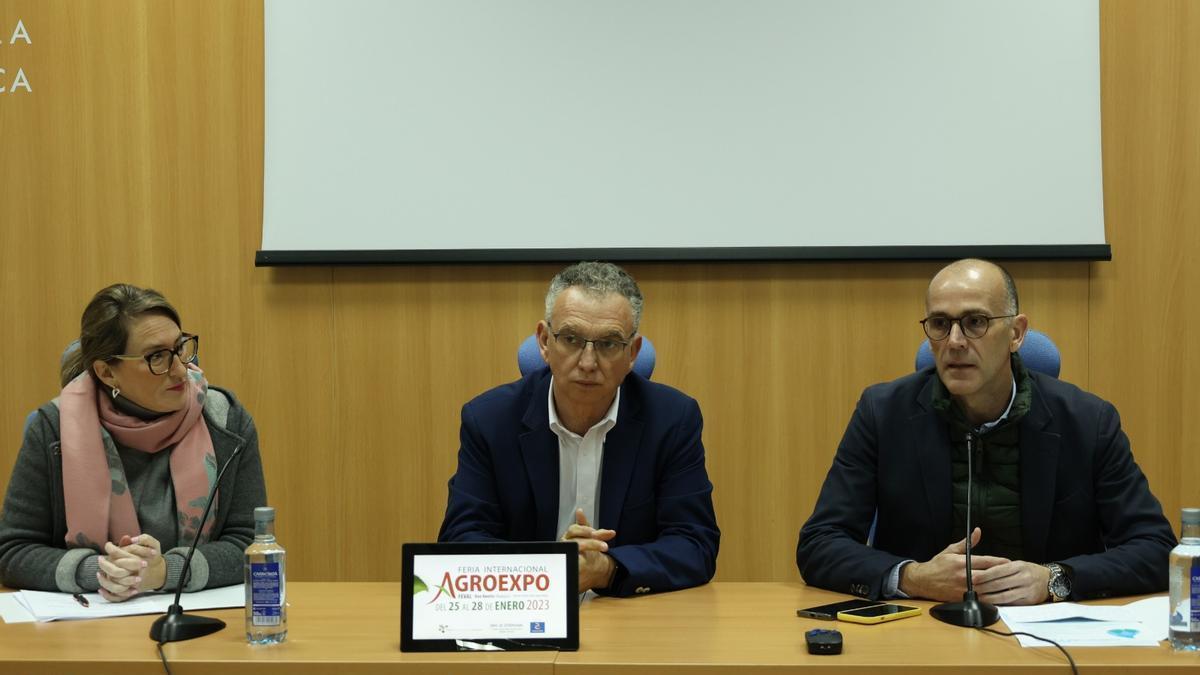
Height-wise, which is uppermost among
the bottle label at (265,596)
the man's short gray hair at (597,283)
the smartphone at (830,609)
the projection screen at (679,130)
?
the projection screen at (679,130)

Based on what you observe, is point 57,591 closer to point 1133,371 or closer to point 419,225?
point 419,225

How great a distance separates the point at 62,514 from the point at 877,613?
173 cm

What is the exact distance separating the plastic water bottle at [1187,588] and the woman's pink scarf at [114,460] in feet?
6.35

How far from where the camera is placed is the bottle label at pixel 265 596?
196cm

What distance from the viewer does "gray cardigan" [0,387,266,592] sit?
2.37 metres

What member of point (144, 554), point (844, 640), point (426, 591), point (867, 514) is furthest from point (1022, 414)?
point (144, 554)

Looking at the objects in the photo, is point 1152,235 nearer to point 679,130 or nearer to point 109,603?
point 679,130

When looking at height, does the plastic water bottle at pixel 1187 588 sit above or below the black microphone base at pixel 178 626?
above

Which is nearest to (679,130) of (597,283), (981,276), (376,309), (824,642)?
(376,309)

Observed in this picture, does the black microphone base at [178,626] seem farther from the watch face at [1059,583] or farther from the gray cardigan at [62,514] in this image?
the watch face at [1059,583]

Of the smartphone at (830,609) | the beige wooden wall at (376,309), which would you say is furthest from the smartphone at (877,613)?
the beige wooden wall at (376,309)

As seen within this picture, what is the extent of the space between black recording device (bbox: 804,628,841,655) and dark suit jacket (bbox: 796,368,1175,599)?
1.67ft

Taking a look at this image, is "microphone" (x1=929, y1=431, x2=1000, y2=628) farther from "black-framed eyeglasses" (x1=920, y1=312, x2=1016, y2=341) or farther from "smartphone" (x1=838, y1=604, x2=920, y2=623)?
"black-framed eyeglasses" (x1=920, y1=312, x2=1016, y2=341)

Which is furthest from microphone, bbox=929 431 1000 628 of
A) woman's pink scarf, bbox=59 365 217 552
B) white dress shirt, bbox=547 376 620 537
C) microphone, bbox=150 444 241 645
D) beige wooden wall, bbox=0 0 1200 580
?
beige wooden wall, bbox=0 0 1200 580
